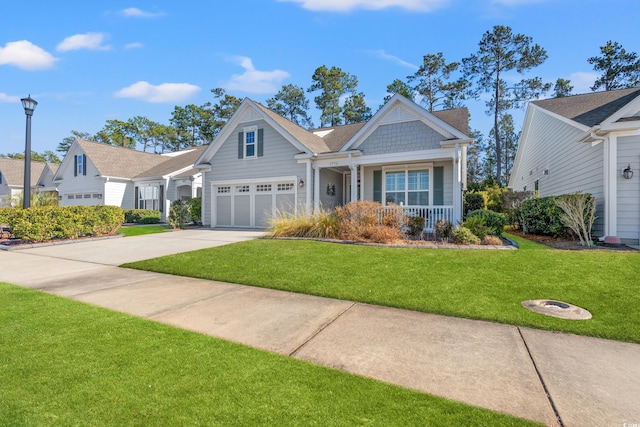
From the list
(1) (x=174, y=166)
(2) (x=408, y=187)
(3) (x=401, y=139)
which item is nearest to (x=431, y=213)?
(2) (x=408, y=187)

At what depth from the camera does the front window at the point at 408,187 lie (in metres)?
12.7

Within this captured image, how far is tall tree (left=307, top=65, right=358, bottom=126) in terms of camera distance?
36.4 m

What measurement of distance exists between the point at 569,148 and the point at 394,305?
1150 centimetres

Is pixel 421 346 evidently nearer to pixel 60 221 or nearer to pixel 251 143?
pixel 60 221

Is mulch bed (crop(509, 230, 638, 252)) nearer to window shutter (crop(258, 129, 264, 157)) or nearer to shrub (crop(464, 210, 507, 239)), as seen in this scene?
shrub (crop(464, 210, 507, 239))

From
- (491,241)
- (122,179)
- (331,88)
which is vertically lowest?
(491,241)

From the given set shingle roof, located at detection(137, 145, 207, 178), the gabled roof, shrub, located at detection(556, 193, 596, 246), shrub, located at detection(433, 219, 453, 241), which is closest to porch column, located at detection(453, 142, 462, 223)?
shrub, located at detection(433, 219, 453, 241)

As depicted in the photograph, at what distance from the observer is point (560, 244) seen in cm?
846

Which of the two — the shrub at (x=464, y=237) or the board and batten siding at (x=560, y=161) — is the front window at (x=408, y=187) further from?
the board and batten siding at (x=560, y=161)

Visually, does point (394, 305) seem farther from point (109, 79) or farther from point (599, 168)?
point (109, 79)

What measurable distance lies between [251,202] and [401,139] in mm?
7928

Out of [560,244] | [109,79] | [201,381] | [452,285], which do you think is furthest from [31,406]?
[109,79]

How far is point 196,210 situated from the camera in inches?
666

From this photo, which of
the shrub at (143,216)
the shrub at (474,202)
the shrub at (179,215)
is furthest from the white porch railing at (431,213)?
the shrub at (143,216)
